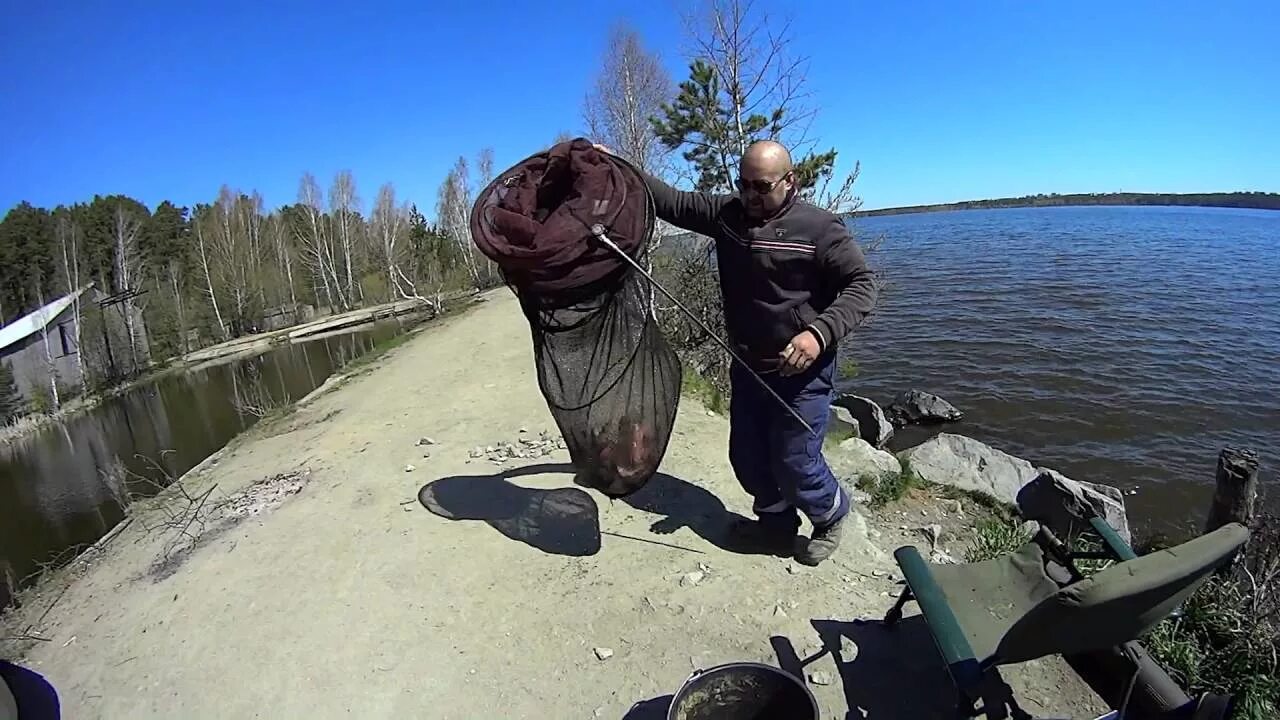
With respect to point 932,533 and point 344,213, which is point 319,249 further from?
point 932,533

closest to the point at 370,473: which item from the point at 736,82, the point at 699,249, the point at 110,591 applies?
the point at 110,591

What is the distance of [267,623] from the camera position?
3.72m

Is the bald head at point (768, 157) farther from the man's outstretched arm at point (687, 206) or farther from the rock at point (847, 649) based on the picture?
the rock at point (847, 649)

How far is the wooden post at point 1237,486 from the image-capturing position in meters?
4.37

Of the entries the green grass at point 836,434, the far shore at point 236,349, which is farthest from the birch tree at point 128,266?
the green grass at point 836,434

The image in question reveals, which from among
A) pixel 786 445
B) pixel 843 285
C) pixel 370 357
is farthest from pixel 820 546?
pixel 370 357

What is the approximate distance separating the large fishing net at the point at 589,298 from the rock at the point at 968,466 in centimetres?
310

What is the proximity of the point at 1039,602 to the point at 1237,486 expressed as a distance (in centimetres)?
333

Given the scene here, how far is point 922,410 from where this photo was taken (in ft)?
41.0

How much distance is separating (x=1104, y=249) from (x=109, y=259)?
56.0 meters

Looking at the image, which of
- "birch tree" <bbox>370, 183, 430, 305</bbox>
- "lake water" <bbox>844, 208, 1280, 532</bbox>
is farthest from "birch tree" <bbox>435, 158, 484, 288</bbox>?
"lake water" <bbox>844, 208, 1280, 532</bbox>

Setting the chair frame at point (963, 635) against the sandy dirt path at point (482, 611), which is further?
the sandy dirt path at point (482, 611)

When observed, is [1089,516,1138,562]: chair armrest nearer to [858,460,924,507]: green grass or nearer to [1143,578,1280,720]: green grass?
[1143,578,1280,720]: green grass

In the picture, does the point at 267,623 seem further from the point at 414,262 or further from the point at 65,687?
the point at 414,262
